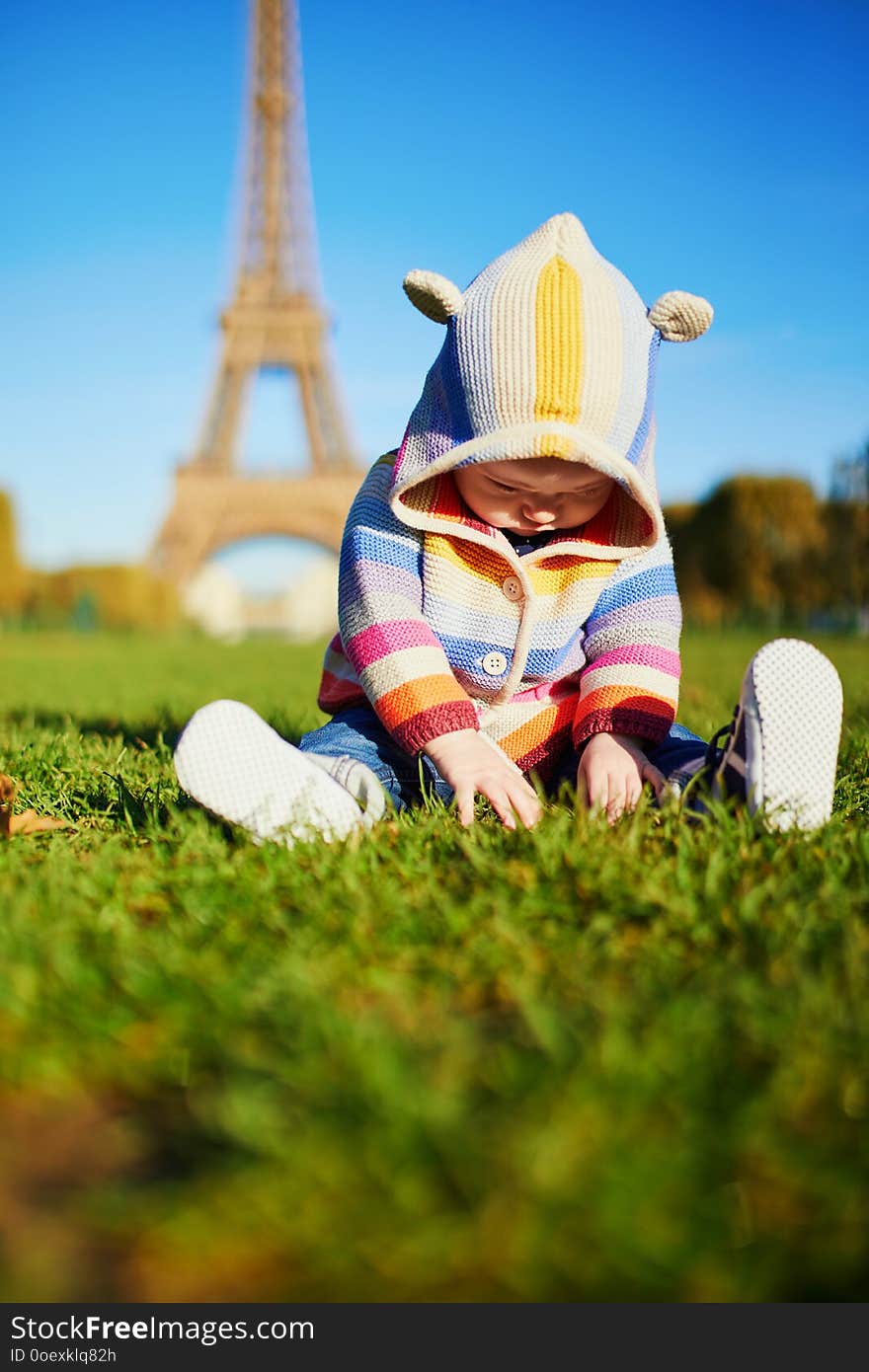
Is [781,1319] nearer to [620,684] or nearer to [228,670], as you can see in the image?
[620,684]

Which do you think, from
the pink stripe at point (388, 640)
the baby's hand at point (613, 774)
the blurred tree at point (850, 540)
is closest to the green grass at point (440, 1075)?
the baby's hand at point (613, 774)

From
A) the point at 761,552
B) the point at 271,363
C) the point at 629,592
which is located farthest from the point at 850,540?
the point at 629,592

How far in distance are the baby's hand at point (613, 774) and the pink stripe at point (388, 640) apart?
1.13ft

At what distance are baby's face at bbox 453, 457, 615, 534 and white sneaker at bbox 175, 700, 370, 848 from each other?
61 cm

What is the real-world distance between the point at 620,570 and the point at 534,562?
0.64 ft

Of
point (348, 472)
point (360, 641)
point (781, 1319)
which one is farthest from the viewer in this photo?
point (348, 472)

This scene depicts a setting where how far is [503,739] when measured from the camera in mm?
2115

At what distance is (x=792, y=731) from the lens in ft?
5.32

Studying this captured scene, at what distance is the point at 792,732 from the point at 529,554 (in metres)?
0.64

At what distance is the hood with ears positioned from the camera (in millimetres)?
1795

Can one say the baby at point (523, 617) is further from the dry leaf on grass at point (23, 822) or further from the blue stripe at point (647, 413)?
the dry leaf on grass at point (23, 822)

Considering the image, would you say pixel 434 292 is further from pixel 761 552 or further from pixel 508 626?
pixel 761 552

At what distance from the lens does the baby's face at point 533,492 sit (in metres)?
1.88

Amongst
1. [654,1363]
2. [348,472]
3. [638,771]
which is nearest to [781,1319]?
[654,1363]
